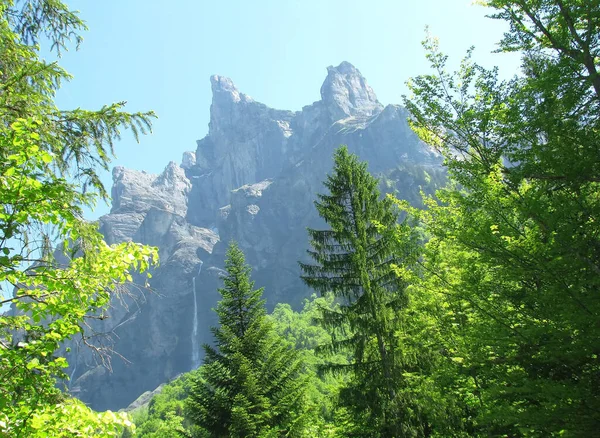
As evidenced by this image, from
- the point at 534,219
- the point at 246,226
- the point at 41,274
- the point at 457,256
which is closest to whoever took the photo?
the point at 41,274

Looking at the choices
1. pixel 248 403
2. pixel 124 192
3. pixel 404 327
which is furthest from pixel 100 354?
pixel 124 192

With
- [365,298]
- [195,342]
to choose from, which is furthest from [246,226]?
[365,298]

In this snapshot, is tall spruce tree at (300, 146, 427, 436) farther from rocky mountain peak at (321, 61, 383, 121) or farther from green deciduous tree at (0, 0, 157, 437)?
rocky mountain peak at (321, 61, 383, 121)

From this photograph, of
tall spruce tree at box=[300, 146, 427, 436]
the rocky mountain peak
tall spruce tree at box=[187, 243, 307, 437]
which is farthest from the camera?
the rocky mountain peak

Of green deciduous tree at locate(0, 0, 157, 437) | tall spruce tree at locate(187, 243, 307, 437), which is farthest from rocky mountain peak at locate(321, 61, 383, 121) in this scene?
green deciduous tree at locate(0, 0, 157, 437)

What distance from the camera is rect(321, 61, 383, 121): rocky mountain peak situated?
16362cm

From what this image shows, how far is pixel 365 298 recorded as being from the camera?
420 inches

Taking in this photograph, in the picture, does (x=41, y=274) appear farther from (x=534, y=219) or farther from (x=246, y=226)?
(x=246, y=226)

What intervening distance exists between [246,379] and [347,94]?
175135 millimetres

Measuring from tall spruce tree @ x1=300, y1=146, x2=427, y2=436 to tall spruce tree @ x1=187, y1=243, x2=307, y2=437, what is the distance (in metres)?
1.93

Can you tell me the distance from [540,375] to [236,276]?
31.7ft

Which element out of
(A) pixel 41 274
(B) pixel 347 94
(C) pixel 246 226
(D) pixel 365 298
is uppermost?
(B) pixel 347 94

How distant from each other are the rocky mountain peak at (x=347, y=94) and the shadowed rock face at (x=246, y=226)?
483mm

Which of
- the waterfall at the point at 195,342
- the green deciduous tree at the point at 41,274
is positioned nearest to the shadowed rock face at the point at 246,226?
the waterfall at the point at 195,342
